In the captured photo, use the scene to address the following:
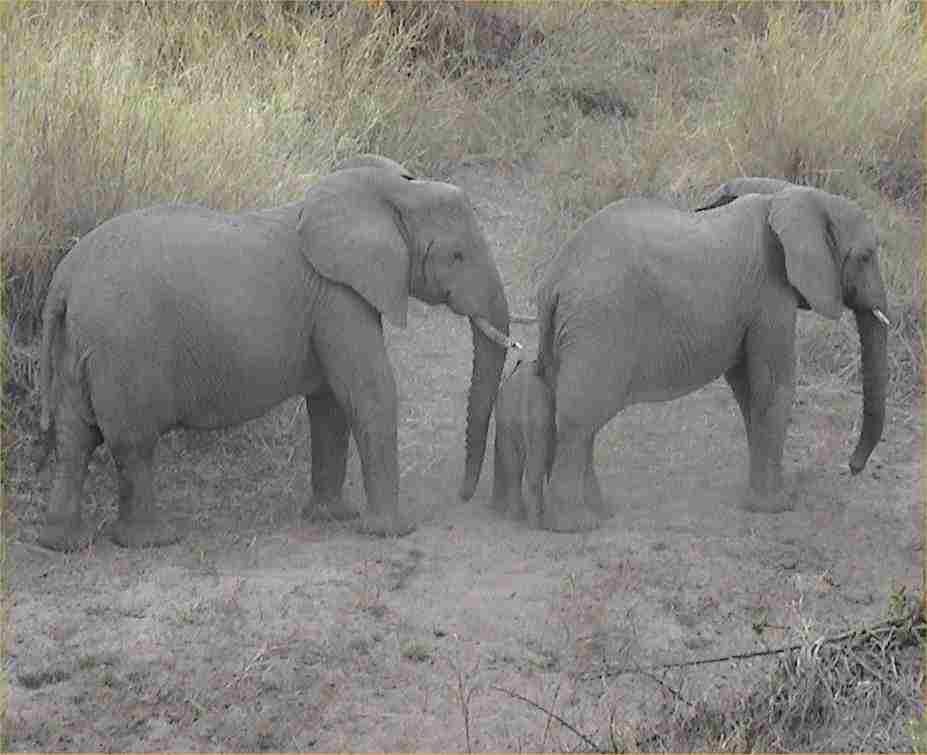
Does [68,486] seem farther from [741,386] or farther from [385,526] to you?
[741,386]

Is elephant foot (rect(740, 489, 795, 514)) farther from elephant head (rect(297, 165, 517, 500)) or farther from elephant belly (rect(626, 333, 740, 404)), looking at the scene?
elephant head (rect(297, 165, 517, 500))

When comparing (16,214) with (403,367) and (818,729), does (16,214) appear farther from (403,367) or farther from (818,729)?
(818,729)

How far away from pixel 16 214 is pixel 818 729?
3811mm

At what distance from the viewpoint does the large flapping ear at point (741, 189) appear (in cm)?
757

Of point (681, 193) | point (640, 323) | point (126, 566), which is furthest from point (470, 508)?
point (681, 193)

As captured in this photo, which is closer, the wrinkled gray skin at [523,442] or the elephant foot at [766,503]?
the wrinkled gray skin at [523,442]

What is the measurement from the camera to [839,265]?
23.9 feet

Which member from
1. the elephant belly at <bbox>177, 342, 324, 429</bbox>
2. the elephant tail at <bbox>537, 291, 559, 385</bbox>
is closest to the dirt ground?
the elephant belly at <bbox>177, 342, 324, 429</bbox>

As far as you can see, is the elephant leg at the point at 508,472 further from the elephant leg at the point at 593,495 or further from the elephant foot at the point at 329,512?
the elephant foot at the point at 329,512

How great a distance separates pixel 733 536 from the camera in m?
7.05

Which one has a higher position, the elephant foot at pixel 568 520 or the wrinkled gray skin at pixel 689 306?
the wrinkled gray skin at pixel 689 306

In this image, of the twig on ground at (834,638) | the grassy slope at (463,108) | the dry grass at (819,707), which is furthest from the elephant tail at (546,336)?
the dry grass at (819,707)

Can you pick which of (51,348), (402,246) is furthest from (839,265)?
(51,348)

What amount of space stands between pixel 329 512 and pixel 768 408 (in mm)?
1708
